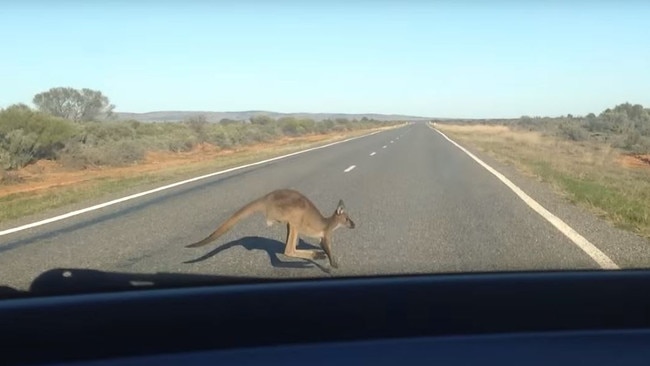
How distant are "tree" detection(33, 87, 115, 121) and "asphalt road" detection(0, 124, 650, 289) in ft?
124

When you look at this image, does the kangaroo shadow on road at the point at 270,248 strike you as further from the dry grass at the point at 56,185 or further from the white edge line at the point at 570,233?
the dry grass at the point at 56,185

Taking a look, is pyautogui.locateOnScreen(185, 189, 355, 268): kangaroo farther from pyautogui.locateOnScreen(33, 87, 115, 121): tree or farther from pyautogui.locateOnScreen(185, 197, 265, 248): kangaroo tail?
pyautogui.locateOnScreen(33, 87, 115, 121): tree

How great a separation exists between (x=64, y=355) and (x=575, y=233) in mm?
8246

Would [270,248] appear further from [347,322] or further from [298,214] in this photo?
[347,322]

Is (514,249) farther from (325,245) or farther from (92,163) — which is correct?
(92,163)

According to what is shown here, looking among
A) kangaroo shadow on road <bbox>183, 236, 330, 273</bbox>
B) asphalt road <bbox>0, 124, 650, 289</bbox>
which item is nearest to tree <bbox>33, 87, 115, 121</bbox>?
asphalt road <bbox>0, 124, 650, 289</bbox>

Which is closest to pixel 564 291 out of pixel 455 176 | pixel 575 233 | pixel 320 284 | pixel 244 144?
pixel 320 284

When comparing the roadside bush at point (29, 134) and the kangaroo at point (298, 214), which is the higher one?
the kangaroo at point (298, 214)

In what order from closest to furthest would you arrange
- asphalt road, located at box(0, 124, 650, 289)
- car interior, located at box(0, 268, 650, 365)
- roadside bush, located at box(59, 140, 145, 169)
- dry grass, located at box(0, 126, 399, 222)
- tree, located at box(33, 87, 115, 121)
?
car interior, located at box(0, 268, 650, 365)
asphalt road, located at box(0, 124, 650, 289)
dry grass, located at box(0, 126, 399, 222)
roadside bush, located at box(59, 140, 145, 169)
tree, located at box(33, 87, 115, 121)

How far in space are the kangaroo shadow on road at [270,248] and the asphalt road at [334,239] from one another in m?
0.01

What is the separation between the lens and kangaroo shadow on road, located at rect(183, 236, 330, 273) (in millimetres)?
7755

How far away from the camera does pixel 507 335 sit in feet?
12.3

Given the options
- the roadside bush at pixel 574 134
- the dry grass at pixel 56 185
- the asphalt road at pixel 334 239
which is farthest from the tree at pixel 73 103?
the asphalt road at pixel 334 239

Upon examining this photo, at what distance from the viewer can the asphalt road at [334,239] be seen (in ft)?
26.7
